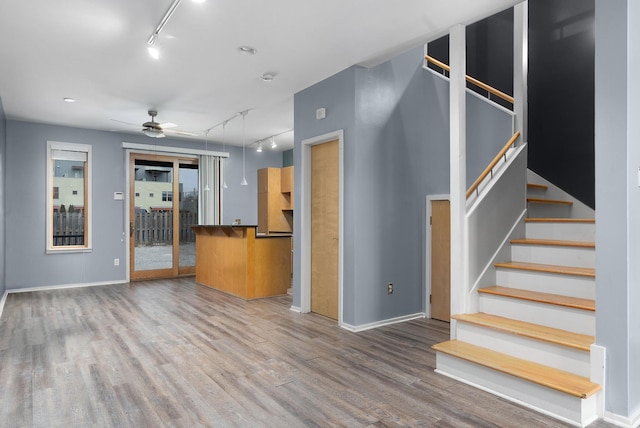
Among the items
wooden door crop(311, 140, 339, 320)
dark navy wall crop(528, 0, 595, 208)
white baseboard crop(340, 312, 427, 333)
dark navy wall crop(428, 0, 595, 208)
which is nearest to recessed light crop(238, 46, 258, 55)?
wooden door crop(311, 140, 339, 320)

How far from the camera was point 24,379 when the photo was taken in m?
2.97

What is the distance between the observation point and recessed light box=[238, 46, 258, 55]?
12.4 feet

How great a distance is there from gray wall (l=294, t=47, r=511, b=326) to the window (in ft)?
14.4

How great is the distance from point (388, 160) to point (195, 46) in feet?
7.55

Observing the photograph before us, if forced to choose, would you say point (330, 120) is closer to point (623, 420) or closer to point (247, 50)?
point (247, 50)

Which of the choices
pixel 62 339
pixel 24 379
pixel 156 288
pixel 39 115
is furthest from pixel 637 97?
pixel 39 115

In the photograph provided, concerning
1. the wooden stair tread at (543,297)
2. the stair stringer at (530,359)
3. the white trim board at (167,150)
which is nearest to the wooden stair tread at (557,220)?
the stair stringer at (530,359)

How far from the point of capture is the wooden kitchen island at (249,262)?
19.1 ft

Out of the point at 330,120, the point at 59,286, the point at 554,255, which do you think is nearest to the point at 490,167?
the point at 554,255

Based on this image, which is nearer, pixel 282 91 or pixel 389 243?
pixel 389 243

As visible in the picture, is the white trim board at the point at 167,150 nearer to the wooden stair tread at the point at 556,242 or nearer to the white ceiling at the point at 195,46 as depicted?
the white ceiling at the point at 195,46

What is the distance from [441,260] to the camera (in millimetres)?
4590

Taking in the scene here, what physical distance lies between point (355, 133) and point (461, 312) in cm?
207

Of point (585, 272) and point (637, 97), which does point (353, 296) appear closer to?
point (585, 272)
